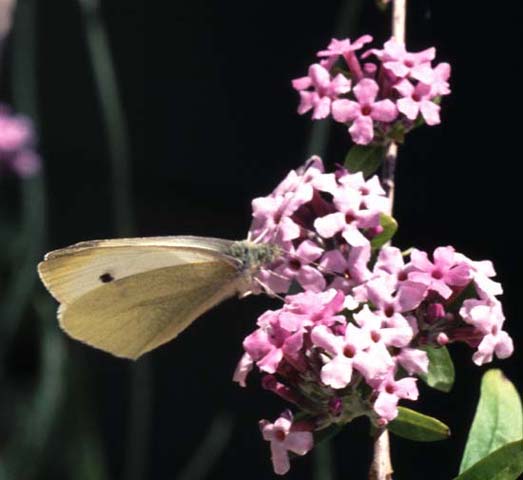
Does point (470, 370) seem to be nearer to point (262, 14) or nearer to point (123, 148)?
point (262, 14)

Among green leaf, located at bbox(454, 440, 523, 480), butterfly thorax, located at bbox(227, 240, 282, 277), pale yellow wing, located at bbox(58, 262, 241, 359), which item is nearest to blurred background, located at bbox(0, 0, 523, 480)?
pale yellow wing, located at bbox(58, 262, 241, 359)

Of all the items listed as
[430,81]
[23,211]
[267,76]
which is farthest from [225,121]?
[430,81]

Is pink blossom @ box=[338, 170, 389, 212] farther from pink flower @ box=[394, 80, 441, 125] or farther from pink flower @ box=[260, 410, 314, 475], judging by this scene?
pink flower @ box=[260, 410, 314, 475]

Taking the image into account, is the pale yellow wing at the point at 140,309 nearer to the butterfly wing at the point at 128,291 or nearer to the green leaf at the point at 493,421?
the butterfly wing at the point at 128,291

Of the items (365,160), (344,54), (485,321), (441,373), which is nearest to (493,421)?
(441,373)

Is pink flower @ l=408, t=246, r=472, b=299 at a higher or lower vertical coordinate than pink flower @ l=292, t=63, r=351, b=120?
lower

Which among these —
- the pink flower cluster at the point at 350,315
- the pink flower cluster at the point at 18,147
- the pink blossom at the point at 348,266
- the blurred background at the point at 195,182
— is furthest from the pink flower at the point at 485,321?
the pink flower cluster at the point at 18,147
